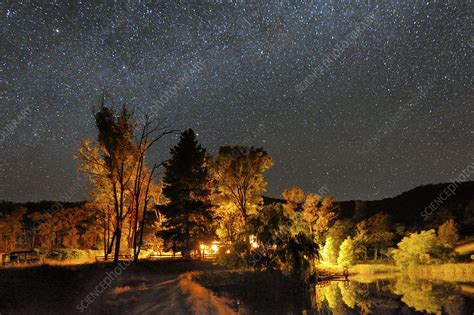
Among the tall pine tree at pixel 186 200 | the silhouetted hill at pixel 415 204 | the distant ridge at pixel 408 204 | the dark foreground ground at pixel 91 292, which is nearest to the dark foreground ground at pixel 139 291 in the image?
the dark foreground ground at pixel 91 292

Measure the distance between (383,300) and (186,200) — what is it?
21571 millimetres

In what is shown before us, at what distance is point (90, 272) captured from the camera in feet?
105

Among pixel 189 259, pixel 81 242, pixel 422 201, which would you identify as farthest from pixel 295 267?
pixel 422 201

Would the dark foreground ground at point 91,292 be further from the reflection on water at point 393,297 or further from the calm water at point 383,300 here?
the reflection on water at point 393,297

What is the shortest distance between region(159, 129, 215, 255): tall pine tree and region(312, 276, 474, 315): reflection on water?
13.7m

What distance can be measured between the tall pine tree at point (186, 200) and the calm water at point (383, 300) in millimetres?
13666

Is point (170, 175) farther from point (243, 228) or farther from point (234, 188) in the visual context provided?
point (243, 228)

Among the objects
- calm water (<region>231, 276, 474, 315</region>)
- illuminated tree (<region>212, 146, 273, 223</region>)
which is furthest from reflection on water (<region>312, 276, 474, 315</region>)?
illuminated tree (<region>212, 146, 273, 223</region>)

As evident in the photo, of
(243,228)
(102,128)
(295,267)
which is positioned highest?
(102,128)

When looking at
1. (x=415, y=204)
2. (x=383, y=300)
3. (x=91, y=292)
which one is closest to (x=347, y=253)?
(x=383, y=300)

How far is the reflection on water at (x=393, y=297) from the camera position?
30.1 metres

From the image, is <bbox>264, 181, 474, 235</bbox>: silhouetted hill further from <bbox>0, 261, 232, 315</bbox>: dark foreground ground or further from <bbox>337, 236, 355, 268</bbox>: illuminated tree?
<bbox>0, 261, 232, 315</bbox>: dark foreground ground

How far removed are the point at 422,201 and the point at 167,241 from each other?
13097 cm

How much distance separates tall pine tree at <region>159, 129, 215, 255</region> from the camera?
43.8 m
